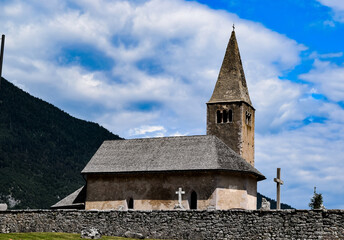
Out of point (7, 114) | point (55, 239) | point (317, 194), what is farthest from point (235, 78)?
point (7, 114)

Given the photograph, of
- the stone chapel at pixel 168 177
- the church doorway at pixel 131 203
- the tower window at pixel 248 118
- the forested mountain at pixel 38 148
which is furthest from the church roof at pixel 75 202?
the forested mountain at pixel 38 148

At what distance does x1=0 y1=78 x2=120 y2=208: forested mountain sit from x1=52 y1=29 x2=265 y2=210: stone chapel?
178 feet

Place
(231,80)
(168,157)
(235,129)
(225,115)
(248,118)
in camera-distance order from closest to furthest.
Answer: (168,157) → (235,129) → (225,115) → (248,118) → (231,80)

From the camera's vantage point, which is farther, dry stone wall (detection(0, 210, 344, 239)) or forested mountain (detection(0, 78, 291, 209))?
forested mountain (detection(0, 78, 291, 209))

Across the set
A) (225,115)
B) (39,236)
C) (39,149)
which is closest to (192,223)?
(39,236)

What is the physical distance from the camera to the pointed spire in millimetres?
57909

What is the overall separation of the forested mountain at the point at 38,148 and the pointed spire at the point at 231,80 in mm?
50117

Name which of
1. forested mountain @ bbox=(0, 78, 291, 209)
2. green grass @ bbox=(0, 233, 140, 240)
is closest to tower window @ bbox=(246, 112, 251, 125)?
green grass @ bbox=(0, 233, 140, 240)

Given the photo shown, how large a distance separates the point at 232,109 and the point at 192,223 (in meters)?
27.8

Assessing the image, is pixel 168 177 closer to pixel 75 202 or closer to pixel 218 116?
pixel 75 202

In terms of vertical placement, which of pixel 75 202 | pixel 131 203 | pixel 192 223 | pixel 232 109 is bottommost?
pixel 192 223

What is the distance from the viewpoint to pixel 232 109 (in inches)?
2249

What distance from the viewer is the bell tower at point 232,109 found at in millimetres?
56156

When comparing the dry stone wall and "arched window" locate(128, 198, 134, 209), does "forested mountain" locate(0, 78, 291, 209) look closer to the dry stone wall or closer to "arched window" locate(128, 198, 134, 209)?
"arched window" locate(128, 198, 134, 209)
